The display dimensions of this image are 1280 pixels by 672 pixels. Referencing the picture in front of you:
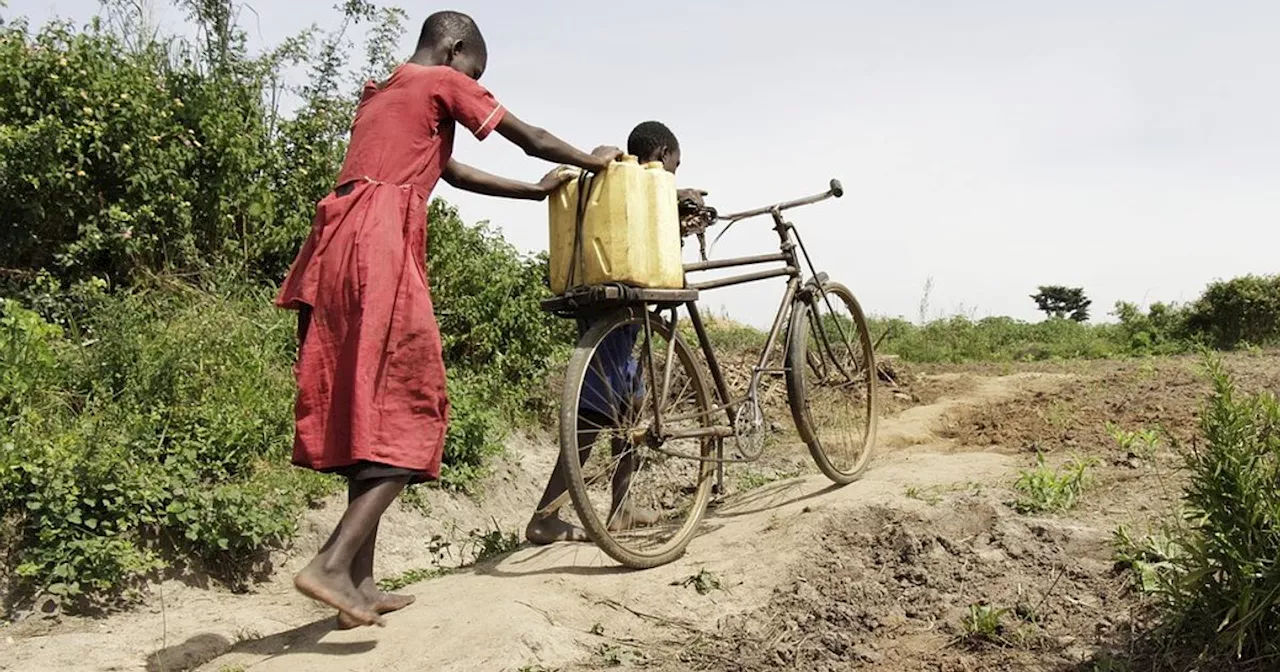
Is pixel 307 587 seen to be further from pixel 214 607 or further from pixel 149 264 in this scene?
pixel 149 264

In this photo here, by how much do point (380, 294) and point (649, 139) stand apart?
1.83 meters

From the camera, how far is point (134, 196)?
665 cm

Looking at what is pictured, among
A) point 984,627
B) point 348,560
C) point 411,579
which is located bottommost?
point 984,627

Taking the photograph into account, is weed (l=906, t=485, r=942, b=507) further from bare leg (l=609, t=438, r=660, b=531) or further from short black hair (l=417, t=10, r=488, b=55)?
short black hair (l=417, t=10, r=488, b=55)

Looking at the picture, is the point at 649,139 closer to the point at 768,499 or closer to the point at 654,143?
the point at 654,143

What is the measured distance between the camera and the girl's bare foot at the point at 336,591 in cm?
295

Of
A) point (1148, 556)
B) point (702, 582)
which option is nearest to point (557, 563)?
point (702, 582)

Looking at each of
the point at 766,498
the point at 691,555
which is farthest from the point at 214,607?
the point at 766,498

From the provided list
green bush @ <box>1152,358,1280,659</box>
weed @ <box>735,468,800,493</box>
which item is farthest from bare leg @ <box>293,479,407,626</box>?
weed @ <box>735,468,800,493</box>

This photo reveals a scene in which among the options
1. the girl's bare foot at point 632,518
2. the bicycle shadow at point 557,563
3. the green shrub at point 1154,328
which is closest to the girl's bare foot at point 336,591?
the bicycle shadow at point 557,563

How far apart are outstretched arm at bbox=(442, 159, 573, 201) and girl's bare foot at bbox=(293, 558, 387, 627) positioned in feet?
4.82

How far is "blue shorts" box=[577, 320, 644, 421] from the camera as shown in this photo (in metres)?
3.91

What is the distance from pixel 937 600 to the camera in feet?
11.0

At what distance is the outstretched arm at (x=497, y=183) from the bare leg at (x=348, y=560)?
1185 millimetres
